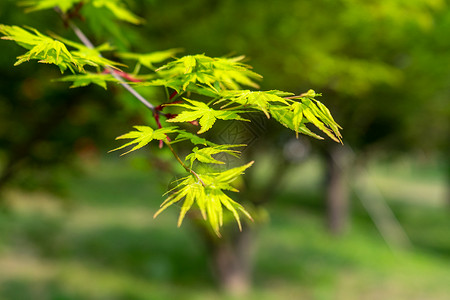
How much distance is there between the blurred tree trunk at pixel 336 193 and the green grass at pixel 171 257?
48 centimetres

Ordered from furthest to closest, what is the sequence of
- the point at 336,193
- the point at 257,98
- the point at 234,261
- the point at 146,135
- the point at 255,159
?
the point at 336,193, the point at 255,159, the point at 234,261, the point at 146,135, the point at 257,98

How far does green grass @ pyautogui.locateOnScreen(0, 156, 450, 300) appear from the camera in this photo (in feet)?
29.0

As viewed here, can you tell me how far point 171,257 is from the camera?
1111 centimetres

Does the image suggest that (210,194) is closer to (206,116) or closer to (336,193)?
(206,116)

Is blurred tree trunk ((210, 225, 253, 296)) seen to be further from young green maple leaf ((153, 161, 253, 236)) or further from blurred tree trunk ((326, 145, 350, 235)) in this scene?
young green maple leaf ((153, 161, 253, 236))

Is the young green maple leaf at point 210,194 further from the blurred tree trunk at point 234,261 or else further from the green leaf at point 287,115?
the blurred tree trunk at point 234,261

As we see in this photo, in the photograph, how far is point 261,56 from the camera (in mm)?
5070

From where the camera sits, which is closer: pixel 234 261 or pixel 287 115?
pixel 287 115

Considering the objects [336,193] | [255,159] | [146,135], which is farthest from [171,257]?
[146,135]

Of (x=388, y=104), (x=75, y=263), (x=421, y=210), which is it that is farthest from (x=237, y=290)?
(x=421, y=210)

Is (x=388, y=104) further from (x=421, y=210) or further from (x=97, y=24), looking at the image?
(x=421, y=210)

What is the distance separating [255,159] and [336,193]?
5.19 m

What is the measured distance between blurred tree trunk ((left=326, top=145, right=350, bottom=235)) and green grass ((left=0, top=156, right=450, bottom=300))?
48 centimetres

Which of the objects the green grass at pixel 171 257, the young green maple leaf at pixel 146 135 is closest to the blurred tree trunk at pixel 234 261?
the green grass at pixel 171 257
